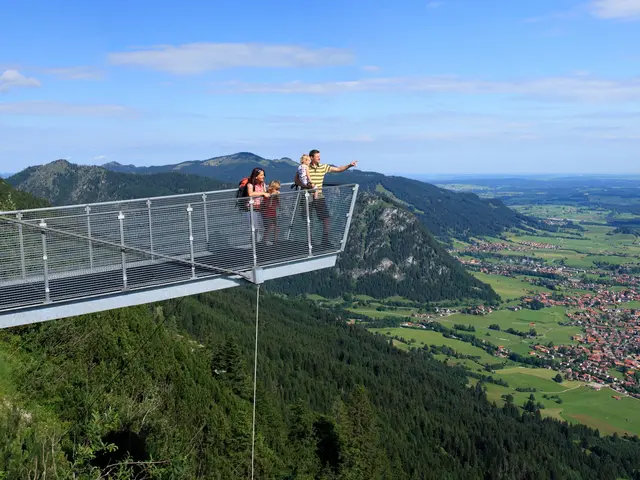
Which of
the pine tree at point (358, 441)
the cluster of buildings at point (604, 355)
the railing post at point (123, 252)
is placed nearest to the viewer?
the railing post at point (123, 252)

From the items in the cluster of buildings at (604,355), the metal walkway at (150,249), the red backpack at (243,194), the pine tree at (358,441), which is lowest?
the cluster of buildings at (604,355)

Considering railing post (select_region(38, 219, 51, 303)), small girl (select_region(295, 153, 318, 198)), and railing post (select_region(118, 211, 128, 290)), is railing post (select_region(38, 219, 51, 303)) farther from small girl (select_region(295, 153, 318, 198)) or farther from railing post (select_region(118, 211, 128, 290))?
small girl (select_region(295, 153, 318, 198))

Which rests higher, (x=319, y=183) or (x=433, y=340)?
(x=319, y=183)

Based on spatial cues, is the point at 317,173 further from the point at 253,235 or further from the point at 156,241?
the point at 156,241

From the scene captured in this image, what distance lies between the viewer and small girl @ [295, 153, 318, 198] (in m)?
15.6

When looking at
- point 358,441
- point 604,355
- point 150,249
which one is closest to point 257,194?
point 150,249

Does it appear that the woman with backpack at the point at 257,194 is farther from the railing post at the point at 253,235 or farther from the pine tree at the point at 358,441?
the pine tree at the point at 358,441

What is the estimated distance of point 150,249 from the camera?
43.9 feet

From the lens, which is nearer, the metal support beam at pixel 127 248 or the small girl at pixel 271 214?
the metal support beam at pixel 127 248

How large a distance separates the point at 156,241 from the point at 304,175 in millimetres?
4515

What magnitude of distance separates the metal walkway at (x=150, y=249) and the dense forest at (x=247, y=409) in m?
3.64

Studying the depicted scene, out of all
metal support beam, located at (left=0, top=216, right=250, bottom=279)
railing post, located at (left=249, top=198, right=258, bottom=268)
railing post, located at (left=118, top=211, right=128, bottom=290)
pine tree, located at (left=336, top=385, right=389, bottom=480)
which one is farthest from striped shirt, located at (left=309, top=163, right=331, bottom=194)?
pine tree, located at (left=336, top=385, right=389, bottom=480)

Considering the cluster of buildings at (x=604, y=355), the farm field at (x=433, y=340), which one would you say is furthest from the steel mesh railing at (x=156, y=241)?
the farm field at (x=433, y=340)

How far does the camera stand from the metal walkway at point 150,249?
38.1ft
